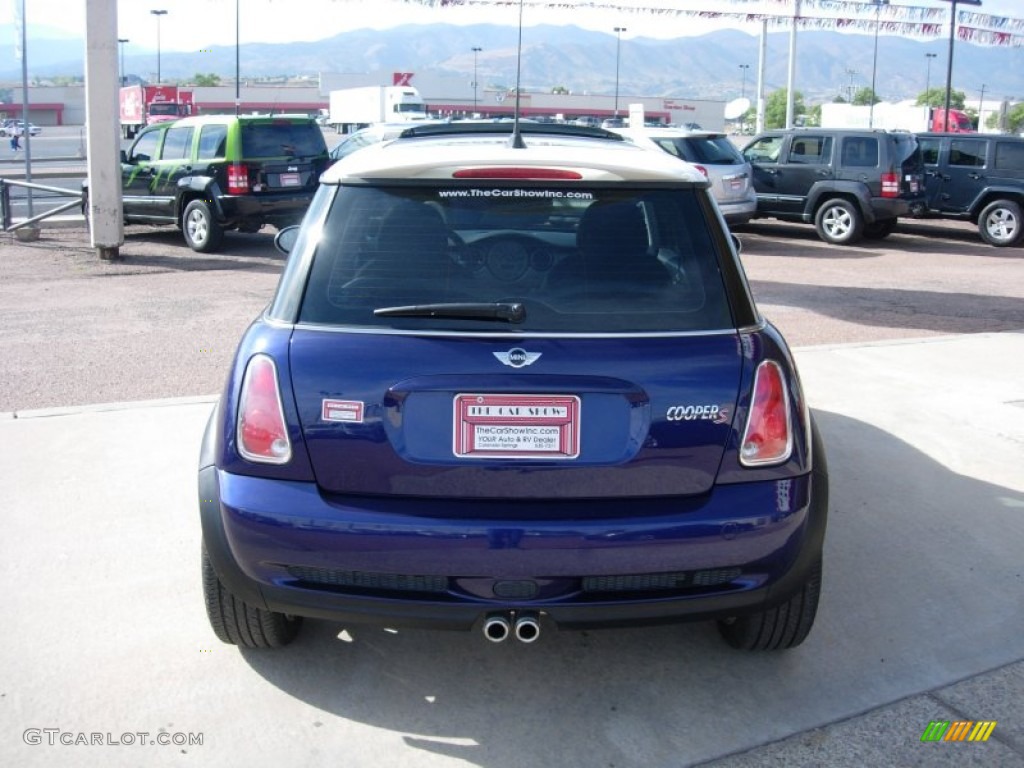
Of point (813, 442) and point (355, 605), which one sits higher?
point (813, 442)

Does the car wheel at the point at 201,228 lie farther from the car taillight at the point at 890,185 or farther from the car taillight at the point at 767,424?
the car taillight at the point at 767,424

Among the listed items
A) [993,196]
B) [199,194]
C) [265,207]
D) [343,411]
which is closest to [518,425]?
[343,411]

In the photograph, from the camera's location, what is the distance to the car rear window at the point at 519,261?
3287mm

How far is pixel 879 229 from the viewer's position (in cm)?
1841

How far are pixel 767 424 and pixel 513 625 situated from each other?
37.3 inches

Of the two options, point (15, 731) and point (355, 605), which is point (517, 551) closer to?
point (355, 605)

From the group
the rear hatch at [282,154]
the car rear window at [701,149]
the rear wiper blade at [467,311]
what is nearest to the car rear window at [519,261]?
the rear wiper blade at [467,311]

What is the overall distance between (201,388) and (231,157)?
25.9 ft

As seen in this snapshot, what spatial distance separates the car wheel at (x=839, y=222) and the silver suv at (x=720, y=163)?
4.60 ft

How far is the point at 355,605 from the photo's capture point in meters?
3.21

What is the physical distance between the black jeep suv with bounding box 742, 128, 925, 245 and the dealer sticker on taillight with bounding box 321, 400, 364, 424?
1580 centimetres

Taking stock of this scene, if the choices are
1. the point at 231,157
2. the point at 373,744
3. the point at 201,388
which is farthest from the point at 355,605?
the point at 231,157

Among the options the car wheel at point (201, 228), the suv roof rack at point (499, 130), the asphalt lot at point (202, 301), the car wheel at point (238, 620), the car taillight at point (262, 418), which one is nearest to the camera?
the car taillight at point (262, 418)

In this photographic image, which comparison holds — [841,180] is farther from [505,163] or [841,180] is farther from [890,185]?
[505,163]
